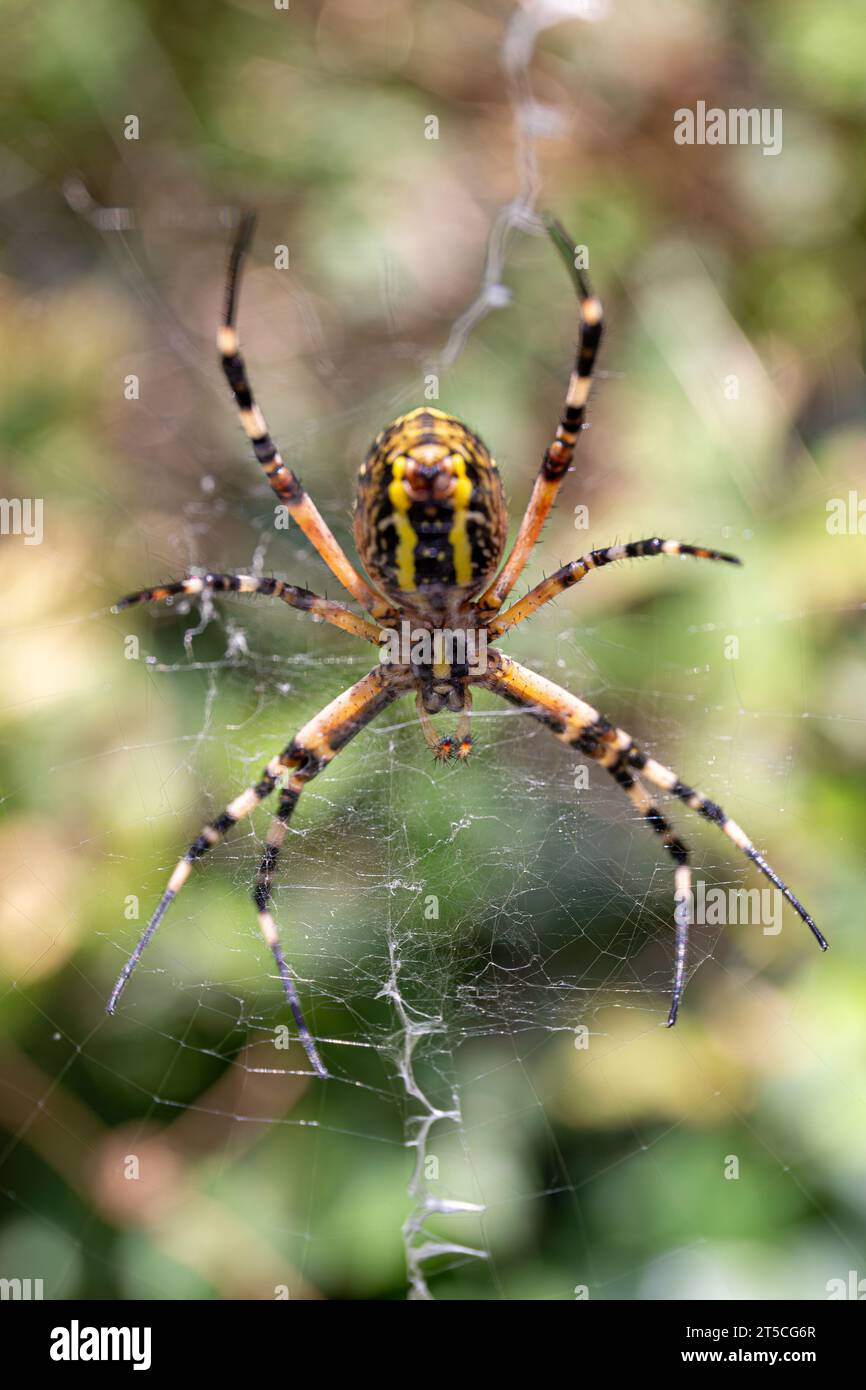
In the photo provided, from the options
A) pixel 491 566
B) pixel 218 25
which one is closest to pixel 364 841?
pixel 491 566

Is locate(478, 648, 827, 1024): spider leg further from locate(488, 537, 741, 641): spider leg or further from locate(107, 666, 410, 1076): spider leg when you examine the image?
locate(107, 666, 410, 1076): spider leg

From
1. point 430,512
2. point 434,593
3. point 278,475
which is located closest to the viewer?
point 430,512

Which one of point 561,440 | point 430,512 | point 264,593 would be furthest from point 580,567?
point 264,593

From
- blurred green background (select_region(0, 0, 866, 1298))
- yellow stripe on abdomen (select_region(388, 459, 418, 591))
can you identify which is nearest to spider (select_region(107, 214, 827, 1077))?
yellow stripe on abdomen (select_region(388, 459, 418, 591))

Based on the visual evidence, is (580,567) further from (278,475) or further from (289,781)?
(289,781)

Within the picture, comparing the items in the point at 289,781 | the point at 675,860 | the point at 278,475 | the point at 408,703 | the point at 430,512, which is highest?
the point at 278,475

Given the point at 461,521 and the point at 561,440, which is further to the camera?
the point at 561,440

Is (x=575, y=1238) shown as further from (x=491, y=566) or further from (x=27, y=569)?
(x=27, y=569)
